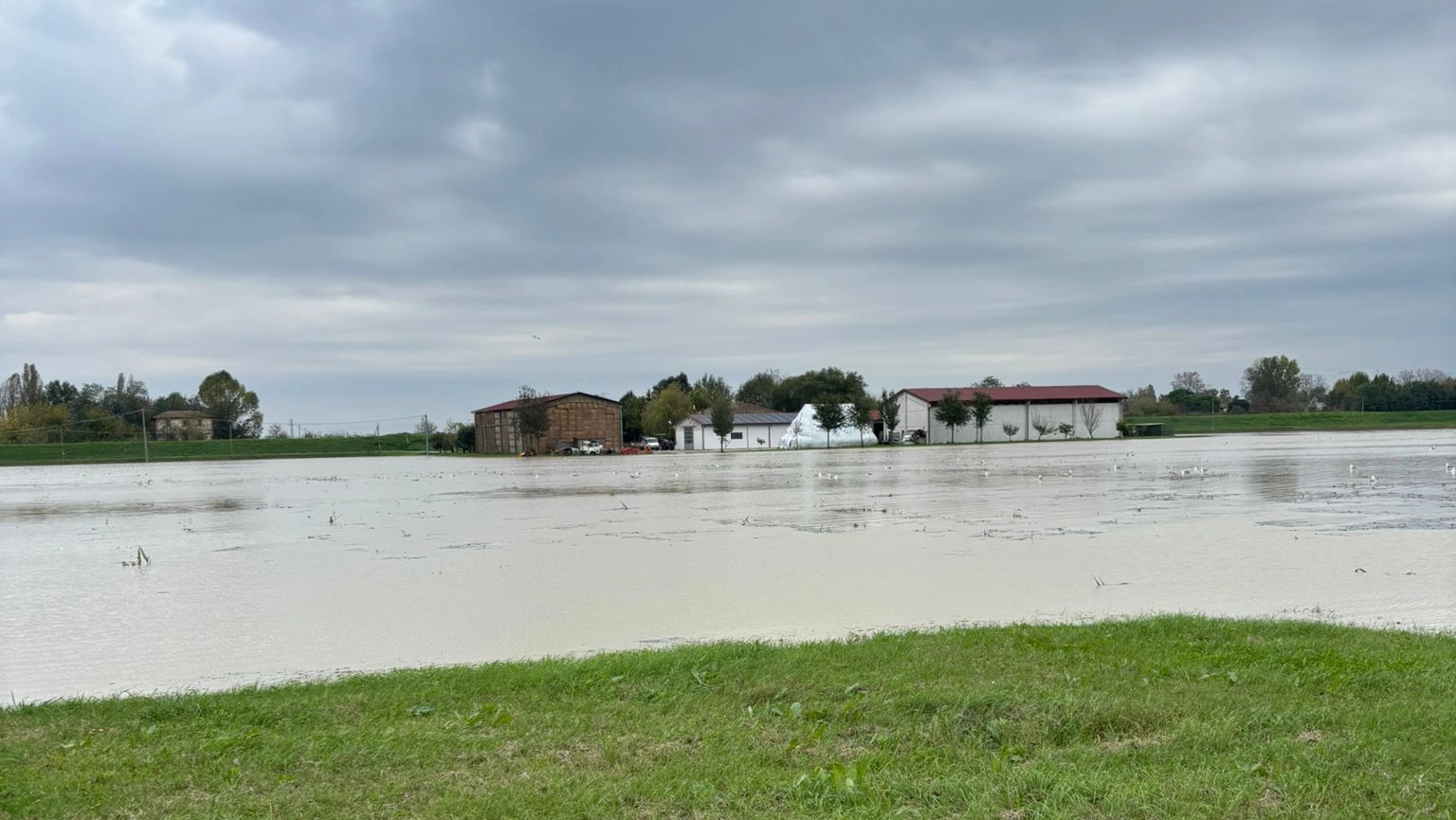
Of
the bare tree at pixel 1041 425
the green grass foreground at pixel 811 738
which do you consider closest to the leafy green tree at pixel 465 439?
the bare tree at pixel 1041 425

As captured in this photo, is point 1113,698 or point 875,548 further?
point 875,548

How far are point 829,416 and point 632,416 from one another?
3710 centimetres

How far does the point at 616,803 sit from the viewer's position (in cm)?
482

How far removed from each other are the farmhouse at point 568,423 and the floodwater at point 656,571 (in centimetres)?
6402

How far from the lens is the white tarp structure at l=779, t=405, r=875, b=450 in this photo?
9438 cm

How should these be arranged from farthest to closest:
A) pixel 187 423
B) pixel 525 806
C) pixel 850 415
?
pixel 187 423 → pixel 850 415 → pixel 525 806

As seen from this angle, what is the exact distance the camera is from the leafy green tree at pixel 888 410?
321 ft

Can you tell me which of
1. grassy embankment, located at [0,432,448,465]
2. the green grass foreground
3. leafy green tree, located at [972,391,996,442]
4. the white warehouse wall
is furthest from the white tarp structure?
the green grass foreground

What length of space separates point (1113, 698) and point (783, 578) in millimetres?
7837

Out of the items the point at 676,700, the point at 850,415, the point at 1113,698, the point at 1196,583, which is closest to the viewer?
the point at 1113,698

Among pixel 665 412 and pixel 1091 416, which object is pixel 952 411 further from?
pixel 665 412

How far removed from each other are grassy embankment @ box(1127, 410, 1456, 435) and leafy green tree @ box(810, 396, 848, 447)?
117 ft

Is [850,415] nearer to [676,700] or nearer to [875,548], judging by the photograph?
[875,548]

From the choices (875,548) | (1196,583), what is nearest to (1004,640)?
(1196,583)
